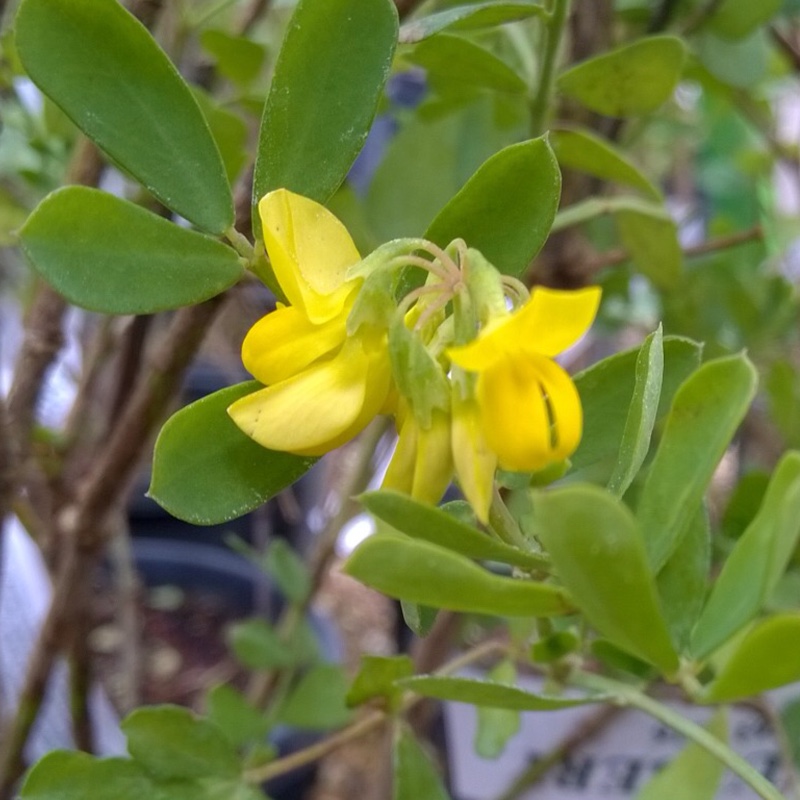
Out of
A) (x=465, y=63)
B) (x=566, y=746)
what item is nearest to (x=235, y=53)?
(x=465, y=63)

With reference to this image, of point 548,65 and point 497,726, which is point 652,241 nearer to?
point 548,65

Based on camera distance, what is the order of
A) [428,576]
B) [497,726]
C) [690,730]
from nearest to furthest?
[428,576]
[690,730]
[497,726]

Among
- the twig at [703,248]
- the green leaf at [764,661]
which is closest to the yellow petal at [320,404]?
the green leaf at [764,661]

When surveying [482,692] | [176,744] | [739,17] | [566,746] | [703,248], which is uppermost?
[739,17]

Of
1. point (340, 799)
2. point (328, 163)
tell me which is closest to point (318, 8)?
point (328, 163)

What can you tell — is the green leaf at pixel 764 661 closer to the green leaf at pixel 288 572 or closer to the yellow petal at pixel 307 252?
the yellow petal at pixel 307 252

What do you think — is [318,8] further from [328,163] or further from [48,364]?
[48,364]
